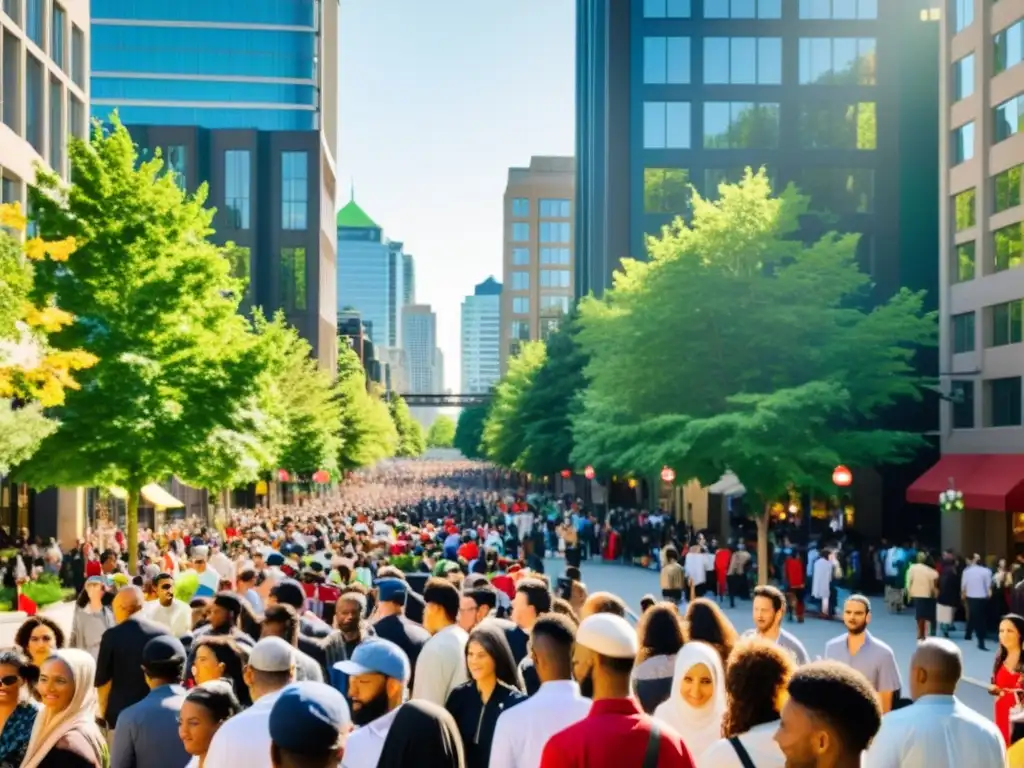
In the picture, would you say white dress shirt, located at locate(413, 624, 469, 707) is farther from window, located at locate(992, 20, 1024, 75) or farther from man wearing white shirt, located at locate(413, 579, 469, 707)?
window, located at locate(992, 20, 1024, 75)

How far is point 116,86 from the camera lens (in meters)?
130

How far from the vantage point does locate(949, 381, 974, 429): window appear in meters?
41.5

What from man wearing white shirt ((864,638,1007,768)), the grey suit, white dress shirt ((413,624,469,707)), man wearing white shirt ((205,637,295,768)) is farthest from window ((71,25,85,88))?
man wearing white shirt ((864,638,1007,768))

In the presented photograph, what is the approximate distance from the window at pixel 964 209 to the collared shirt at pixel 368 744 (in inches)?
1474

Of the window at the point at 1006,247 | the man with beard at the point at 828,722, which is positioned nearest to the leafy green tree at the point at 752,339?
the window at the point at 1006,247

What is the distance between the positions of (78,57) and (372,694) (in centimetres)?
4291

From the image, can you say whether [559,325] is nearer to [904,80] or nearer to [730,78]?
[730,78]

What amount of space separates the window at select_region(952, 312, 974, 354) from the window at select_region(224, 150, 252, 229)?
69.7 m

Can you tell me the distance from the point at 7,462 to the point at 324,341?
86933 millimetres

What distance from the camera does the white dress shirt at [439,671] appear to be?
29.8 ft

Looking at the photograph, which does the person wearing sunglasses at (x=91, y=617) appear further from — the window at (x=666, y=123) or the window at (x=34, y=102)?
the window at (x=666, y=123)

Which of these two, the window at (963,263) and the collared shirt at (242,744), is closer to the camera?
the collared shirt at (242,744)

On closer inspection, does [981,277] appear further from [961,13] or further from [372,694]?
[372,694]

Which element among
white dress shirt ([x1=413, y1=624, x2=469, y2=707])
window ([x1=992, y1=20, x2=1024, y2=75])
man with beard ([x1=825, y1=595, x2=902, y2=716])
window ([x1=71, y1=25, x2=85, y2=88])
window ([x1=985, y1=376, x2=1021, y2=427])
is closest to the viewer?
white dress shirt ([x1=413, y1=624, x2=469, y2=707])
